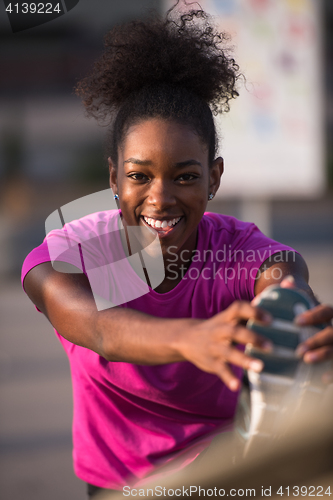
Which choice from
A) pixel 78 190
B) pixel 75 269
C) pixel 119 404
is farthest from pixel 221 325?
pixel 78 190

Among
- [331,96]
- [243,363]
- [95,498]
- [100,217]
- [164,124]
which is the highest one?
[331,96]

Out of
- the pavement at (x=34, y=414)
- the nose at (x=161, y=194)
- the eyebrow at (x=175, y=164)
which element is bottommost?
the pavement at (x=34, y=414)

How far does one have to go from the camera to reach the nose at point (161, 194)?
181 centimetres

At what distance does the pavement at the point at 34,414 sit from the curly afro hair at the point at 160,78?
5.87 ft

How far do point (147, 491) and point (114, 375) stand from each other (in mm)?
410

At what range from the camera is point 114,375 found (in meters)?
1.91

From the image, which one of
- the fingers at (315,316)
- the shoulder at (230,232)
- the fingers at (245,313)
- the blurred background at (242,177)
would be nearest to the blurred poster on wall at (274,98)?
the blurred background at (242,177)

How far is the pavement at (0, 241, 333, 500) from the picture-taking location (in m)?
2.90

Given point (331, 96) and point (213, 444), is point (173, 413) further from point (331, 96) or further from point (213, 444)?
point (331, 96)

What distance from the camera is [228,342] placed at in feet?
3.62

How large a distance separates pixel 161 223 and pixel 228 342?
0.83 metres

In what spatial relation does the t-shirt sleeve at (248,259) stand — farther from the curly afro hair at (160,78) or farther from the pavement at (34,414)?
the pavement at (34,414)

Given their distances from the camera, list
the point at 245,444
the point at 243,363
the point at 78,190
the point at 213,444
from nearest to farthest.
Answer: the point at 243,363 < the point at 245,444 < the point at 213,444 < the point at 78,190
